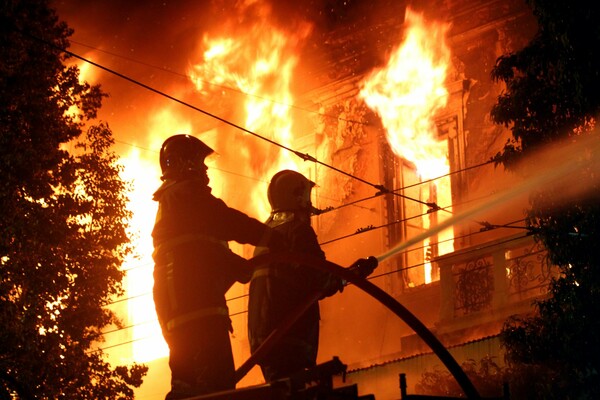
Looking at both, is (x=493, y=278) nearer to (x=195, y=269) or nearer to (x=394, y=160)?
(x=394, y=160)

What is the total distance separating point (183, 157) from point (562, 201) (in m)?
6.20

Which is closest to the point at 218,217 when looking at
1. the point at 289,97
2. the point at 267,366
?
the point at 267,366

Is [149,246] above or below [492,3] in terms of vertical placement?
below

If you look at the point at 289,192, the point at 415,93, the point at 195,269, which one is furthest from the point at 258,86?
the point at 195,269

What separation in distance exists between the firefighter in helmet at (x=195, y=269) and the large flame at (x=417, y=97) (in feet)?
45.6

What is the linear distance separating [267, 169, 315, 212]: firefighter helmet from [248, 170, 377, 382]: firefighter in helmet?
11 centimetres

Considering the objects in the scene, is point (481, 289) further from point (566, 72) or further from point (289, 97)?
point (289, 97)

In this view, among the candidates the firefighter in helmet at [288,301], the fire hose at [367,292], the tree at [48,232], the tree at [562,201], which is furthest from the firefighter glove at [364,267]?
the tree at [48,232]

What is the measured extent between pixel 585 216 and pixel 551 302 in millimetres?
1307

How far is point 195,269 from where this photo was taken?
1129 centimetres

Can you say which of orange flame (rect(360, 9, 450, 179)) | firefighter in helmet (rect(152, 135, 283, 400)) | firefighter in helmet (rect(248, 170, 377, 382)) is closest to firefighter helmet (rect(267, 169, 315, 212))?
firefighter in helmet (rect(248, 170, 377, 382))

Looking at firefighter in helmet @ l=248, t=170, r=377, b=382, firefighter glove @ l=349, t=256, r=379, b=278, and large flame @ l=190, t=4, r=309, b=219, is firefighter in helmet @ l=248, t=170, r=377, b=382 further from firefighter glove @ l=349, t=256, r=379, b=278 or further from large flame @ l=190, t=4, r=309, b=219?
large flame @ l=190, t=4, r=309, b=219

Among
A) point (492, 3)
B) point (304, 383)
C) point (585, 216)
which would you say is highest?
point (492, 3)

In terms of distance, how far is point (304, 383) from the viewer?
9.62 meters
